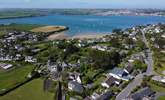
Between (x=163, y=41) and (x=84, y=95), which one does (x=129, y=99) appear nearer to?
(x=84, y=95)

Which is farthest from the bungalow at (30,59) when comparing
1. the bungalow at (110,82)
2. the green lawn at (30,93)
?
the bungalow at (110,82)

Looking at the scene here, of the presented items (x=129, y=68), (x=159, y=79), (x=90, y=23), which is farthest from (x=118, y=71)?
(x=90, y=23)

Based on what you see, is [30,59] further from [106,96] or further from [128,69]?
[106,96]

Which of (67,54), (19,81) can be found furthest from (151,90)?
(67,54)

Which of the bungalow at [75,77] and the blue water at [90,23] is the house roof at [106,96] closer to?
the bungalow at [75,77]

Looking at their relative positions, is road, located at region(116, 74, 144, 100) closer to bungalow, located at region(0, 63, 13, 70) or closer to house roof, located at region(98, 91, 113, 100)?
house roof, located at region(98, 91, 113, 100)
